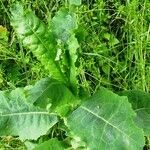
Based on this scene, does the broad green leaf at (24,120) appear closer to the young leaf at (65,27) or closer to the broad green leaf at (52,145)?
the broad green leaf at (52,145)

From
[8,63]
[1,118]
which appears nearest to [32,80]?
[8,63]

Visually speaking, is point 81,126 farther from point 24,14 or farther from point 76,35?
point 24,14

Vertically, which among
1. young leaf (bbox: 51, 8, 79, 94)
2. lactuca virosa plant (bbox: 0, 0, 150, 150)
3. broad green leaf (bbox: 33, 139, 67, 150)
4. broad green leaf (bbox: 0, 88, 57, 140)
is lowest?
broad green leaf (bbox: 33, 139, 67, 150)

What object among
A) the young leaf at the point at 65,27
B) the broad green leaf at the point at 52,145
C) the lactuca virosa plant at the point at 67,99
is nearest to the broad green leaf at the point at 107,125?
the lactuca virosa plant at the point at 67,99

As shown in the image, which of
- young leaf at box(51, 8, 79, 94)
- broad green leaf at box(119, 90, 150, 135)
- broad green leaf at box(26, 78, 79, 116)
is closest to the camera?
broad green leaf at box(26, 78, 79, 116)

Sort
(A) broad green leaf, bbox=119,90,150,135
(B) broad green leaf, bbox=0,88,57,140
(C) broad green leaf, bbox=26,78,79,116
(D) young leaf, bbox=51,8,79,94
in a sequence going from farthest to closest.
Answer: (A) broad green leaf, bbox=119,90,150,135 → (B) broad green leaf, bbox=0,88,57,140 → (D) young leaf, bbox=51,8,79,94 → (C) broad green leaf, bbox=26,78,79,116

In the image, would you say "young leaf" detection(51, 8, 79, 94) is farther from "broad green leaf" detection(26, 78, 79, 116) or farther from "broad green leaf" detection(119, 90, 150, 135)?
"broad green leaf" detection(119, 90, 150, 135)

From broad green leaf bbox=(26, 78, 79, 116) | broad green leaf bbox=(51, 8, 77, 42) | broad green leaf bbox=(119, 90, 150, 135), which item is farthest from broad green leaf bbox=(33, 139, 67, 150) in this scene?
broad green leaf bbox=(51, 8, 77, 42)
